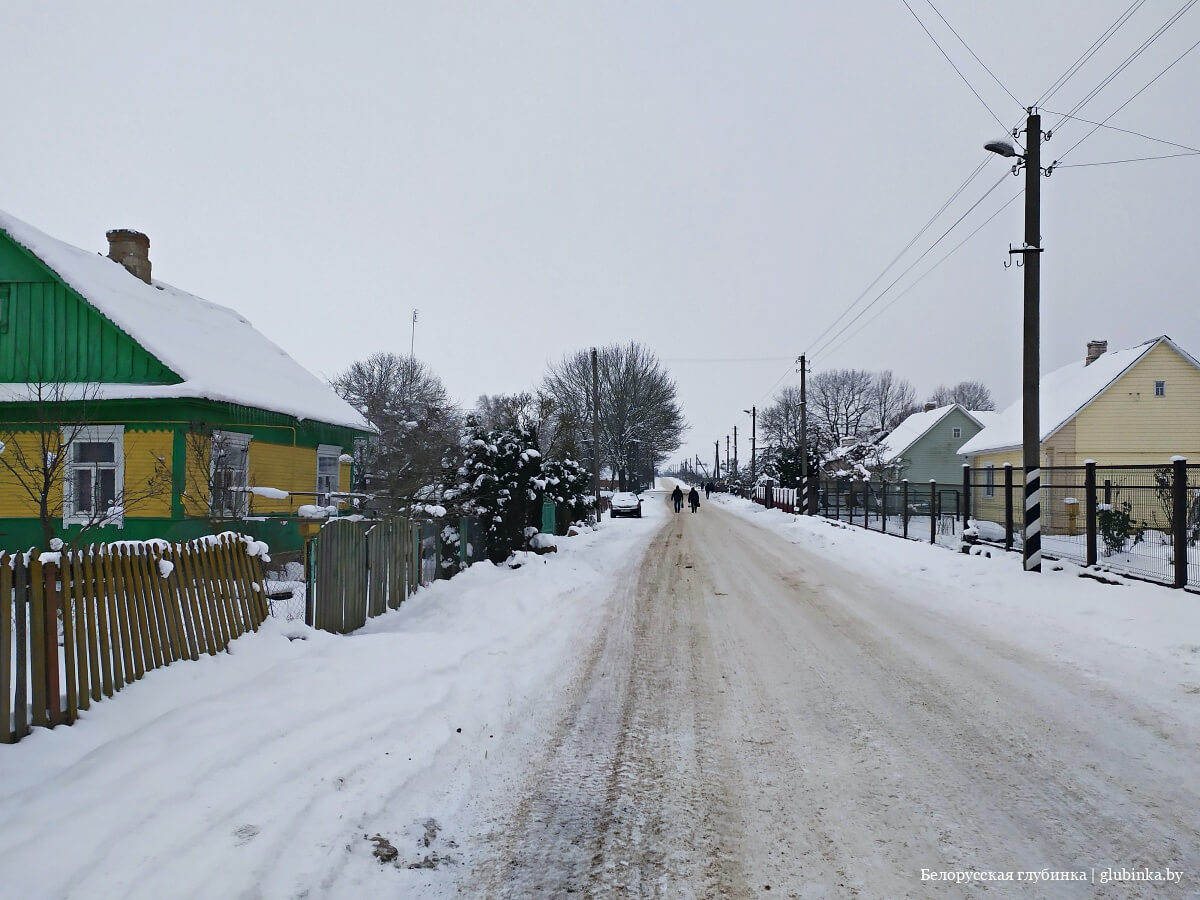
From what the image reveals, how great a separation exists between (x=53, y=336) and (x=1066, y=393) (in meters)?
32.9

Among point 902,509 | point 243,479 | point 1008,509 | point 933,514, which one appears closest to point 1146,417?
point 902,509

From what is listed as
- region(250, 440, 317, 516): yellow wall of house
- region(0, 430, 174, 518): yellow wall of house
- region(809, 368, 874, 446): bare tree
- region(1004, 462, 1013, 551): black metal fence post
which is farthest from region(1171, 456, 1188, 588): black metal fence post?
region(809, 368, 874, 446): bare tree

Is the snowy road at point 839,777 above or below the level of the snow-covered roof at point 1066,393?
below

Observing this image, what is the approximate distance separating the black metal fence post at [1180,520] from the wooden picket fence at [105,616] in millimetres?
11354

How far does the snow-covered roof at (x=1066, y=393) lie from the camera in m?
26.6

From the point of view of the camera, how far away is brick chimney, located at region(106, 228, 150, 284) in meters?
17.1

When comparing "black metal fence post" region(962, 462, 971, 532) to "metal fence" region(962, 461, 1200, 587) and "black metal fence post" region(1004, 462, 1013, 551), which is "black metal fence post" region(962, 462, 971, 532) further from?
"black metal fence post" region(1004, 462, 1013, 551)

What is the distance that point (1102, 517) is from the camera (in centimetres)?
1171

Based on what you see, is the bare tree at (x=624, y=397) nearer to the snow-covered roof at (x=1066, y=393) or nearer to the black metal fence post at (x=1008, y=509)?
the snow-covered roof at (x=1066, y=393)

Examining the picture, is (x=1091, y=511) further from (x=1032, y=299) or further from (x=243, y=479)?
(x=243, y=479)

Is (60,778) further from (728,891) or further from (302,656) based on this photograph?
(728,891)

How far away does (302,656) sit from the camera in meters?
6.50

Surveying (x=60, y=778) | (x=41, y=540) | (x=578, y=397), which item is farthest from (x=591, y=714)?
(x=578, y=397)

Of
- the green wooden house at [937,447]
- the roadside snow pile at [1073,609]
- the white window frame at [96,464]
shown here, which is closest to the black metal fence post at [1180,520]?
the roadside snow pile at [1073,609]
